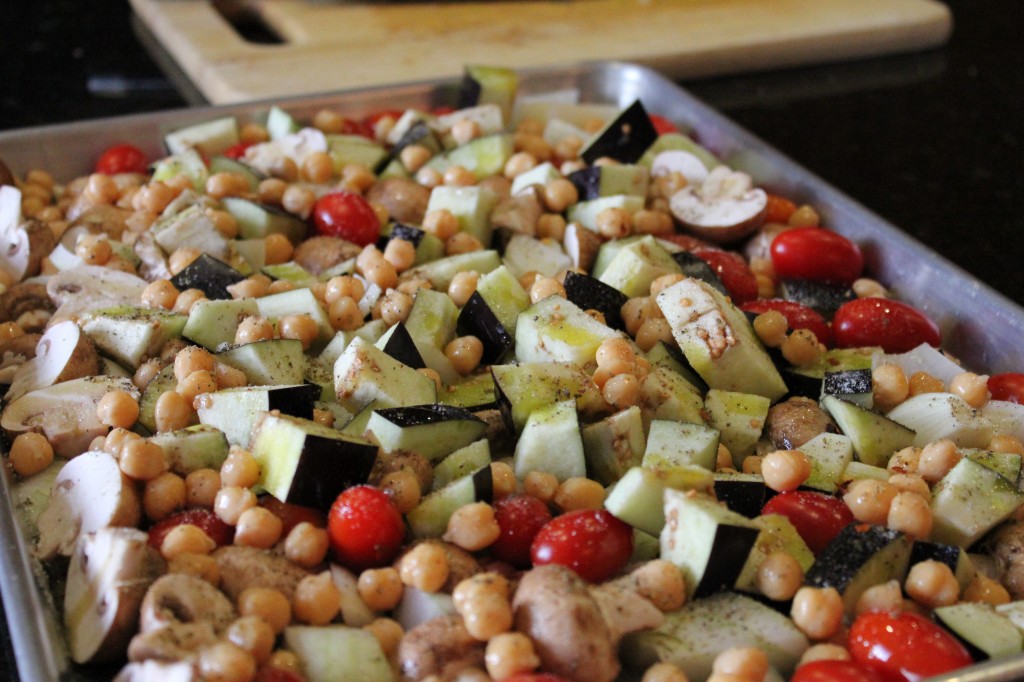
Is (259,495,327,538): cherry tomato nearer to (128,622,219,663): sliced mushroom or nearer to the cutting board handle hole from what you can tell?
(128,622,219,663): sliced mushroom

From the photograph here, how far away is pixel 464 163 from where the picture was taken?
3.04 m

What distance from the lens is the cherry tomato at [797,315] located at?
2422 millimetres

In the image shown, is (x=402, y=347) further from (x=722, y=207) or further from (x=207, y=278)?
(x=722, y=207)

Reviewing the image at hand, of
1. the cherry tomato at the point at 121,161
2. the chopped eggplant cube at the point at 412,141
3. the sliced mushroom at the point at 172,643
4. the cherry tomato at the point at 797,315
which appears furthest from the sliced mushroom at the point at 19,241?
the cherry tomato at the point at 797,315

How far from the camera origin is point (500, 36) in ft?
13.5

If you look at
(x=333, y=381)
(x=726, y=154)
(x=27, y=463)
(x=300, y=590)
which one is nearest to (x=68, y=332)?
(x=27, y=463)

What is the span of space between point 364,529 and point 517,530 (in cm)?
25

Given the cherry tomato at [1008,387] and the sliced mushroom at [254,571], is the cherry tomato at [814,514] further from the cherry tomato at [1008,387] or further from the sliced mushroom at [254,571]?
the sliced mushroom at [254,571]

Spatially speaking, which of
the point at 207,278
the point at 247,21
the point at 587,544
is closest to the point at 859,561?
the point at 587,544

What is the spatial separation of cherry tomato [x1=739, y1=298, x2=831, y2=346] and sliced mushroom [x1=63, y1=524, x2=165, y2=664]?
1424 mm

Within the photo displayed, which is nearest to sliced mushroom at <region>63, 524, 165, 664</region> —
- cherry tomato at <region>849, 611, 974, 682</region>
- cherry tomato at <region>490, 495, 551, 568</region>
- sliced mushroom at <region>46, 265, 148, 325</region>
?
cherry tomato at <region>490, 495, 551, 568</region>

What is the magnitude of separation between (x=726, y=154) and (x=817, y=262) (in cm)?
68

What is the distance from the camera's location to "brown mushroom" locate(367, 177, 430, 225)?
2.84m

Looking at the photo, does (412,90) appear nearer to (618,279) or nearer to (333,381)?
(618,279)
